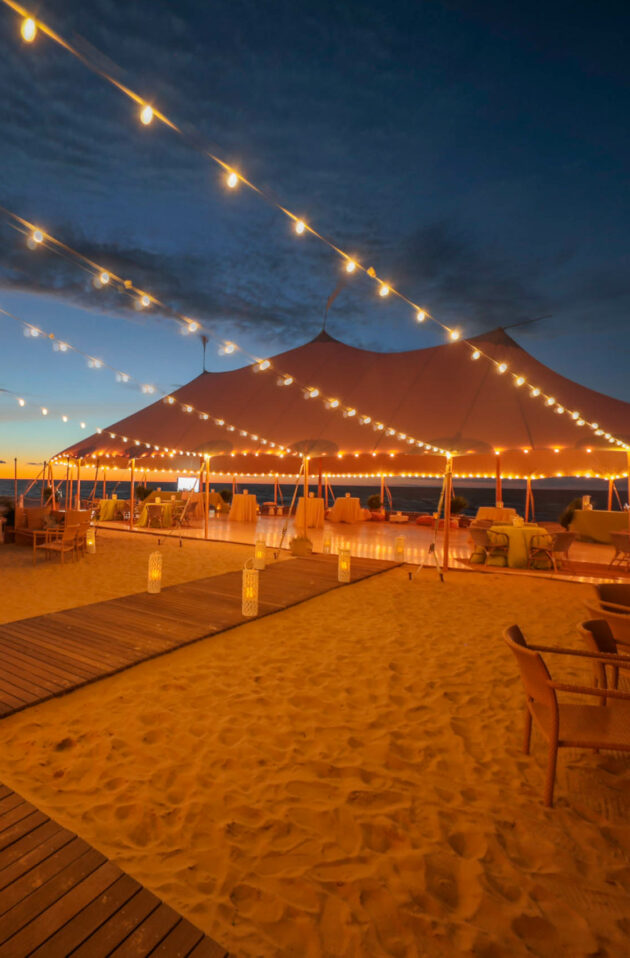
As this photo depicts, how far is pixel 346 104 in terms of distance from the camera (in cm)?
611

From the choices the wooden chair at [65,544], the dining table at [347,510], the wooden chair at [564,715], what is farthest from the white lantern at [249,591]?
the dining table at [347,510]

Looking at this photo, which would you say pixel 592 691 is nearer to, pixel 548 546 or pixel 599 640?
pixel 599 640

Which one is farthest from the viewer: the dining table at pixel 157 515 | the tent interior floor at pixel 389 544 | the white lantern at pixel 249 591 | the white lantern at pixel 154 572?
the dining table at pixel 157 515

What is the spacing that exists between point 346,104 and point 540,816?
25.5 ft

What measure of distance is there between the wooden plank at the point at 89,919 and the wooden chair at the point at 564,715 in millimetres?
1697

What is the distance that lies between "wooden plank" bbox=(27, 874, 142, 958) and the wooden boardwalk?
5.44 feet

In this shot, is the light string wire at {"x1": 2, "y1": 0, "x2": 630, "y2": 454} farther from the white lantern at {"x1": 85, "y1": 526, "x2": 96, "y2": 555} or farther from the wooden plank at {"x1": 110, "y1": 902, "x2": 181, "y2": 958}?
the white lantern at {"x1": 85, "y1": 526, "x2": 96, "y2": 555}

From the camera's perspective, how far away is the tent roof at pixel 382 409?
1065 cm

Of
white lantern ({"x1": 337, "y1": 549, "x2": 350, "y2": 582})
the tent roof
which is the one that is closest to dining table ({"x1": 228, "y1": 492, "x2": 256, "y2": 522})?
the tent roof

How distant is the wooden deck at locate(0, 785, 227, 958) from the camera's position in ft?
4.08

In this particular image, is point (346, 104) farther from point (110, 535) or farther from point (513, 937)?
point (110, 535)

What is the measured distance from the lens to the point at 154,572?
5.21 metres

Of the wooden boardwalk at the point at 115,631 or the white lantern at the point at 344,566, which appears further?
the white lantern at the point at 344,566

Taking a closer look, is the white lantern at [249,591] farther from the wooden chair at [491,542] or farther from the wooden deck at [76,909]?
the wooden chair at [491,542]
